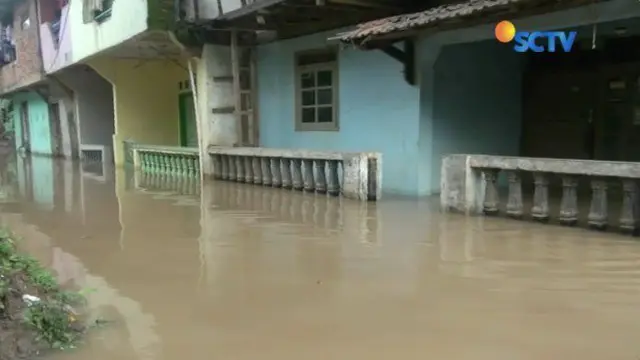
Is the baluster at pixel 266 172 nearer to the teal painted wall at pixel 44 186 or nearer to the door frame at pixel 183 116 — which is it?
the teal painted wall at pixel 44 186

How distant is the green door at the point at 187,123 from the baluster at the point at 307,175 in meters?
7.91

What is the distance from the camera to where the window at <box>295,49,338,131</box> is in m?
11.0

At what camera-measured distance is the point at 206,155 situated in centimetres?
1241

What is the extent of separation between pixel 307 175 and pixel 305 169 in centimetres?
10

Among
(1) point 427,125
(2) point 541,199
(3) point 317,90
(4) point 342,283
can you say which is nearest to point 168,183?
(3) point 317,90

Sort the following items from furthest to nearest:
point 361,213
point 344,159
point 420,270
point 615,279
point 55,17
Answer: point 55,17 < point 344,159 < point 361,213 < point 420,270 < point 615,279

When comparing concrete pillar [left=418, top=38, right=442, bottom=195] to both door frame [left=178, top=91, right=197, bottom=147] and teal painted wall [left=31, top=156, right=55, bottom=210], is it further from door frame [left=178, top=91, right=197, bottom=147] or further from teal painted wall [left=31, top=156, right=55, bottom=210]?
door frame [left=178, top=91, right=197, bottom=147]

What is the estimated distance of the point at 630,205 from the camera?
19.3ft

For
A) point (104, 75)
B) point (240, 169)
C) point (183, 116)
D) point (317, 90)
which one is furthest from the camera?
point (183, 116)

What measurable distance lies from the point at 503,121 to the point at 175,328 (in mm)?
8005

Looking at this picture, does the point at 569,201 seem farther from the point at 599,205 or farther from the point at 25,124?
the point at 25,124

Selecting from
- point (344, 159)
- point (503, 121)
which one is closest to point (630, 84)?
point (503, 121)

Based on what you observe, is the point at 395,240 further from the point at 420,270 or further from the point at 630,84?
the point at 630,84

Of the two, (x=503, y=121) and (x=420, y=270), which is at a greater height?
(x=503, y=121)
